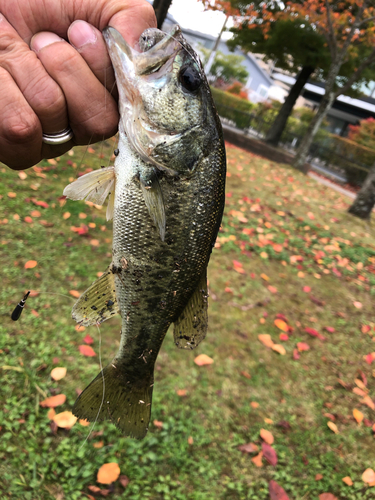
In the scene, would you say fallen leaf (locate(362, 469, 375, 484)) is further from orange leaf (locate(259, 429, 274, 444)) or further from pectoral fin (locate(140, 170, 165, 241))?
pectoral fin (locate(140, 170, 165, 241))

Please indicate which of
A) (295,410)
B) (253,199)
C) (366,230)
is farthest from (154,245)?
(366,230)

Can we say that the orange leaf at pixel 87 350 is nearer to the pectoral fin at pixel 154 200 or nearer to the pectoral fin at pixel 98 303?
the pectoral fin at pixel 98 303

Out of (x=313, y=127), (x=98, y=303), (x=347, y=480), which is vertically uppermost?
(x=313, y=127)

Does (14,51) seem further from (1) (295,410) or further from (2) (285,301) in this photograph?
(2) (285,301)

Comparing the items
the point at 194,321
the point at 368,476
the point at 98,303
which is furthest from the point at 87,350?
the point at 368,476

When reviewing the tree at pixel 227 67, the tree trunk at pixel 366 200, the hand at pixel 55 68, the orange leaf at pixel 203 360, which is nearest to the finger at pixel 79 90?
the hand at pixel 55 68

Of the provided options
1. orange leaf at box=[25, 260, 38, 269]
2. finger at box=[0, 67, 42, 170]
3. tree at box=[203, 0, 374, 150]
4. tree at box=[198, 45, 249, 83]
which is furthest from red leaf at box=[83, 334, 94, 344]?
tree at box=[198, 45, 249, 83]

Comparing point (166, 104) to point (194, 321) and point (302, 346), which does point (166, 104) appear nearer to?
point (194, 321)
